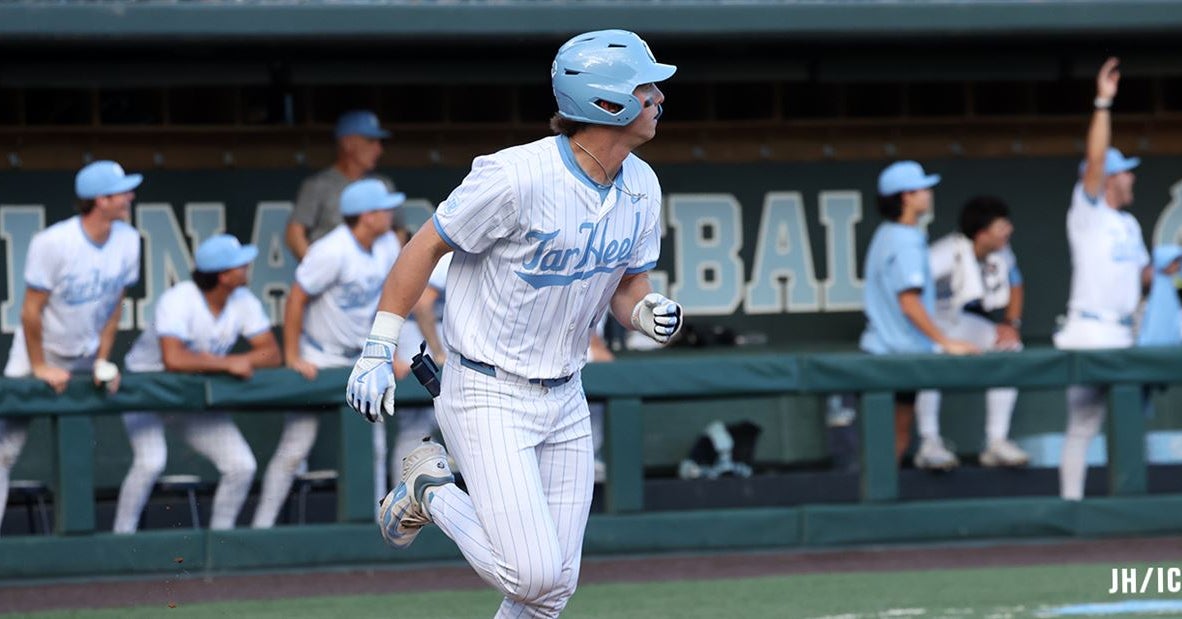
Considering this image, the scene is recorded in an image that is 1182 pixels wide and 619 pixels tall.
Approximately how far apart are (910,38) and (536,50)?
1.74 metres

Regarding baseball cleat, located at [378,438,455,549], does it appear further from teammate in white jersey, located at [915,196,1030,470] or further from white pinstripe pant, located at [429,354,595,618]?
teammate in white jersey, located at [915,196,1030,470]

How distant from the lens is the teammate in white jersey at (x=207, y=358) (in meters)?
7.20

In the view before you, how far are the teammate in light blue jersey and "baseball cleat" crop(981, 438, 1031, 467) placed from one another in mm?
434

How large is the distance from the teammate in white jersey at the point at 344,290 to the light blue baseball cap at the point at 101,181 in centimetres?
78

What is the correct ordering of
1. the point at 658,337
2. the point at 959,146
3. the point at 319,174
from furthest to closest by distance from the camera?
1. the point at 959,146
2. the point at 319,174
3. the point at 658,337

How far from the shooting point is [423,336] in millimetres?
7805

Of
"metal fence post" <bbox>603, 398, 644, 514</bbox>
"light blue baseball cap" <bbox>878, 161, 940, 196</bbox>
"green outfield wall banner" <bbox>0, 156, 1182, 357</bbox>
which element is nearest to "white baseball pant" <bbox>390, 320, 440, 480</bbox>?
"metal fence post" <bbox>603, 398, 644, 514</bbox>

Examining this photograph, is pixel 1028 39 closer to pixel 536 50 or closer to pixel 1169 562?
pixel 536 50

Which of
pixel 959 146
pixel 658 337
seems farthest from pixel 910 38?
pixel 658 337

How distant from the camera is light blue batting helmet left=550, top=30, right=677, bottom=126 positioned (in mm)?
4215

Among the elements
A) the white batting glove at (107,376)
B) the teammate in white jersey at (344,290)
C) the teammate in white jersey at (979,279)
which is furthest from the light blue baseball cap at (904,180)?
the white batting glove at (107,376)

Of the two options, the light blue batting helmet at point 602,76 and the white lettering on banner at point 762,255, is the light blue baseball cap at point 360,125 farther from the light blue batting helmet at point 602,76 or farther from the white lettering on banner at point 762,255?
the light blue batting helmet at point 602,76

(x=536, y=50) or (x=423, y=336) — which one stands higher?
(x=536, y=50)

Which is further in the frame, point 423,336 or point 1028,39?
point 1028,39
